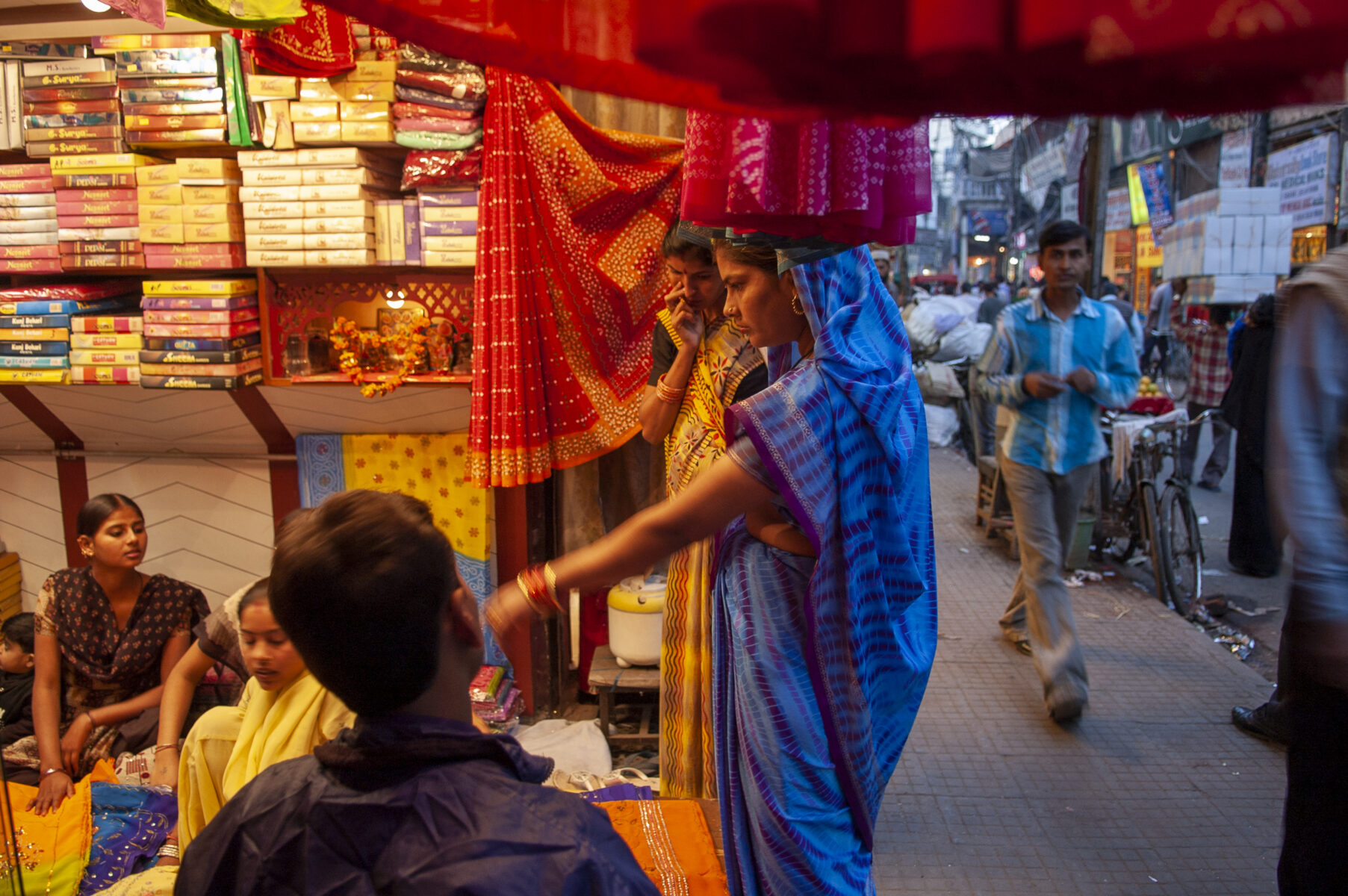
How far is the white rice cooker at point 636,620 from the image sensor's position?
350 centimetres

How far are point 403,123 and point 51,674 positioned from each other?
2.44 metres

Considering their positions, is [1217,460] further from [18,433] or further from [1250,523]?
[18,433]

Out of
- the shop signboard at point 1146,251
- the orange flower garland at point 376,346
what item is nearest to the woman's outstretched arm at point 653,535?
the orange flower garland at point 376,346

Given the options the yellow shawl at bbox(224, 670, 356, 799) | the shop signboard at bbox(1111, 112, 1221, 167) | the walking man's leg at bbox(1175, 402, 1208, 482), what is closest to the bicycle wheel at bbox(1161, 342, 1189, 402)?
the shop signboard at bbox(1111, 112, 1221, 167)

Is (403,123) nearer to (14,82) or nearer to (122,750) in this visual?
(14,82)

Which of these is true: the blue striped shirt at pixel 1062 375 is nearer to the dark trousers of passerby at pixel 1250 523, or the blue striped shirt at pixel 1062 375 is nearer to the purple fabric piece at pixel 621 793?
the dark trousers of passerby at pixel 1250 523

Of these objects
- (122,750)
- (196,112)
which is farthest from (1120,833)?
(196,112)

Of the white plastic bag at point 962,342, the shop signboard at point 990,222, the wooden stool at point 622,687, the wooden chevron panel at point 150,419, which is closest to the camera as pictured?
the wooden stool at point 622,687

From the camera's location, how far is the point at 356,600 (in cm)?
106

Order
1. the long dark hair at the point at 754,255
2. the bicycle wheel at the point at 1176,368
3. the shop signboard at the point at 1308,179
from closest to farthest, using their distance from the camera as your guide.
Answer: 1. the long dark hair at the point at 754,255
2. the shop signboard at the point at 1308,179
3. the bicycle wheel at the point at 1176,368

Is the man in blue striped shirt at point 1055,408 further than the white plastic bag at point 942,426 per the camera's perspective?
No

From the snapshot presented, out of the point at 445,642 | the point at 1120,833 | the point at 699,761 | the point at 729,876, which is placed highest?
the point at 445,642

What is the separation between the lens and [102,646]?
10.7 ft

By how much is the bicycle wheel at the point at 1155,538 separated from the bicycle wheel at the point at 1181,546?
2 cm
